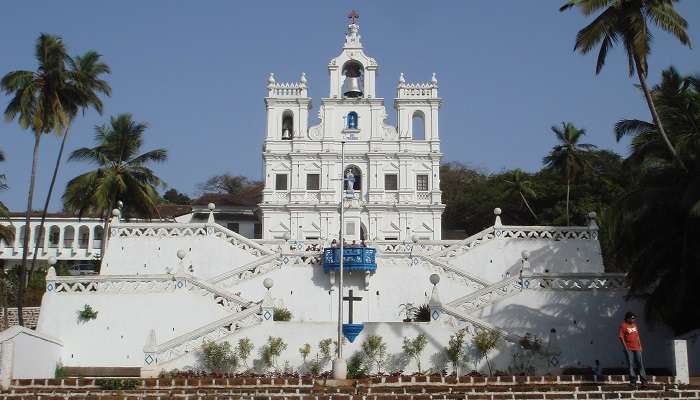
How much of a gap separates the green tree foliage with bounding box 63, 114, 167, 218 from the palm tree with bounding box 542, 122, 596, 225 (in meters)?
24.8

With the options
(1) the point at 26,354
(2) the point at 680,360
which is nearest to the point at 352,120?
(1) the point at 26,354

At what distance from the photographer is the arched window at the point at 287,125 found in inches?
1841

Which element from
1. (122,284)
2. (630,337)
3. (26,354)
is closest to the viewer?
(630,337)

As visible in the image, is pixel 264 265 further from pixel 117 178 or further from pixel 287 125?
pixel 287 125

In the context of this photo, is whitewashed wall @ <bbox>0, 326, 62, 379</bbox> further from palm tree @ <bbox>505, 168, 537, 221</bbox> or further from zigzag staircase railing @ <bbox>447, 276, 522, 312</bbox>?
palm tree @ <bbox>505, 168, 537, 221</bbox>

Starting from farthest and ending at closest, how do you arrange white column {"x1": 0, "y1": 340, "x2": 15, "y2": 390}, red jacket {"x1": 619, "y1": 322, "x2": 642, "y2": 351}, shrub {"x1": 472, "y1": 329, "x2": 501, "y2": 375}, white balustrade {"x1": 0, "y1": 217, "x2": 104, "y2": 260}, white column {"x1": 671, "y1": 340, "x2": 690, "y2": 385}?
white balustrade {"x1": 0, "y1": 217, "x2": 104, "y2": 260}, shrub {"x1": 472, "y1": 329, "x2": 501, "y2": 375}, white column {"x1": 0, "y1": 340, "x2": 15, "y2": 390}, white column {"x1": 671, "y1": 340, "x2": 690, "y2": 385}, red jacket {"x1": 619, "y1": 322, "x2": 642, "y2": 351}

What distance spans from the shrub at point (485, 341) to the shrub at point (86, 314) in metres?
12.7

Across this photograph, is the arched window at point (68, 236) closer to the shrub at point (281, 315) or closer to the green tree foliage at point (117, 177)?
the green tree foliage at point (117, 177)

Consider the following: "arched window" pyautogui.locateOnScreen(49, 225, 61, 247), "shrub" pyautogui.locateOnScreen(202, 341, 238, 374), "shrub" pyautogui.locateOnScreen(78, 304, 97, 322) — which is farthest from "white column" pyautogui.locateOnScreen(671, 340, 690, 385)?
"arched window" pyautogui.locateOnScreen(49, 225, 61, 247)

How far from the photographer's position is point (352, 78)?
4775cm

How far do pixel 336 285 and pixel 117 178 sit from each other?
551 inches

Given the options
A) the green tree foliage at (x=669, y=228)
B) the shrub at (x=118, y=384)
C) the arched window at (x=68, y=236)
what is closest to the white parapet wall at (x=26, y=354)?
the shrub at (x=118, y=384)

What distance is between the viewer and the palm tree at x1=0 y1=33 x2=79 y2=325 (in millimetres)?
32312

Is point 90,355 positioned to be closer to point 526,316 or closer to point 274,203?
point 526,316
